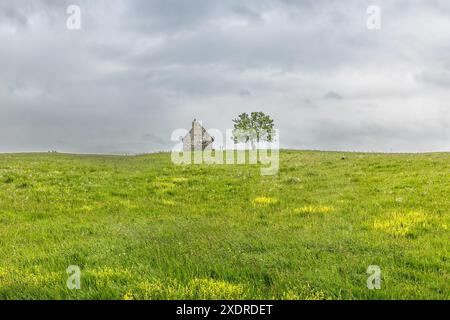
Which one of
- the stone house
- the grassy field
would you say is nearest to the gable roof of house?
the stone house

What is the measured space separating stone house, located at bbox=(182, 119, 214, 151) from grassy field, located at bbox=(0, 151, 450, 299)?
126 ft

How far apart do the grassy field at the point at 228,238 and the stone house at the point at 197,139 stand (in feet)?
126

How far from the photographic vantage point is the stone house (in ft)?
199

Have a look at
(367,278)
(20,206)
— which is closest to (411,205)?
(367,278)

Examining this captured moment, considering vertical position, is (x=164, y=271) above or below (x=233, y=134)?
below

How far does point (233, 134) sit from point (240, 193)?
216ft

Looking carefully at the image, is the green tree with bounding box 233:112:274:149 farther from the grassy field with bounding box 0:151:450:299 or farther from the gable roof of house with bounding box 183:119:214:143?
the grassy field with bounding box 0:151:450:299

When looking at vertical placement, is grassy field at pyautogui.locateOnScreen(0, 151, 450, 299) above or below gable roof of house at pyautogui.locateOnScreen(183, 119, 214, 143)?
below

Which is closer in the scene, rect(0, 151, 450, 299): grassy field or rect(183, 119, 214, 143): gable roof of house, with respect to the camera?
rect(0, 151, 450, 299): grassy field

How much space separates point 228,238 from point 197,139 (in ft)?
168

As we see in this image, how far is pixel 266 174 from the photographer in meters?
26.5

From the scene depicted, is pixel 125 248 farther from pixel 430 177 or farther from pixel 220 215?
pixel 430 177

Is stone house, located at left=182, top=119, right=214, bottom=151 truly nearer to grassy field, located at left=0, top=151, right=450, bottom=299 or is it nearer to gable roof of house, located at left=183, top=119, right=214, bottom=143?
gable roof of house, located at left=183, top=119, right=214, bottom=143

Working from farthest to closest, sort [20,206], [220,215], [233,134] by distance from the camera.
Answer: [233,134]
[20,206]
[220,215]
